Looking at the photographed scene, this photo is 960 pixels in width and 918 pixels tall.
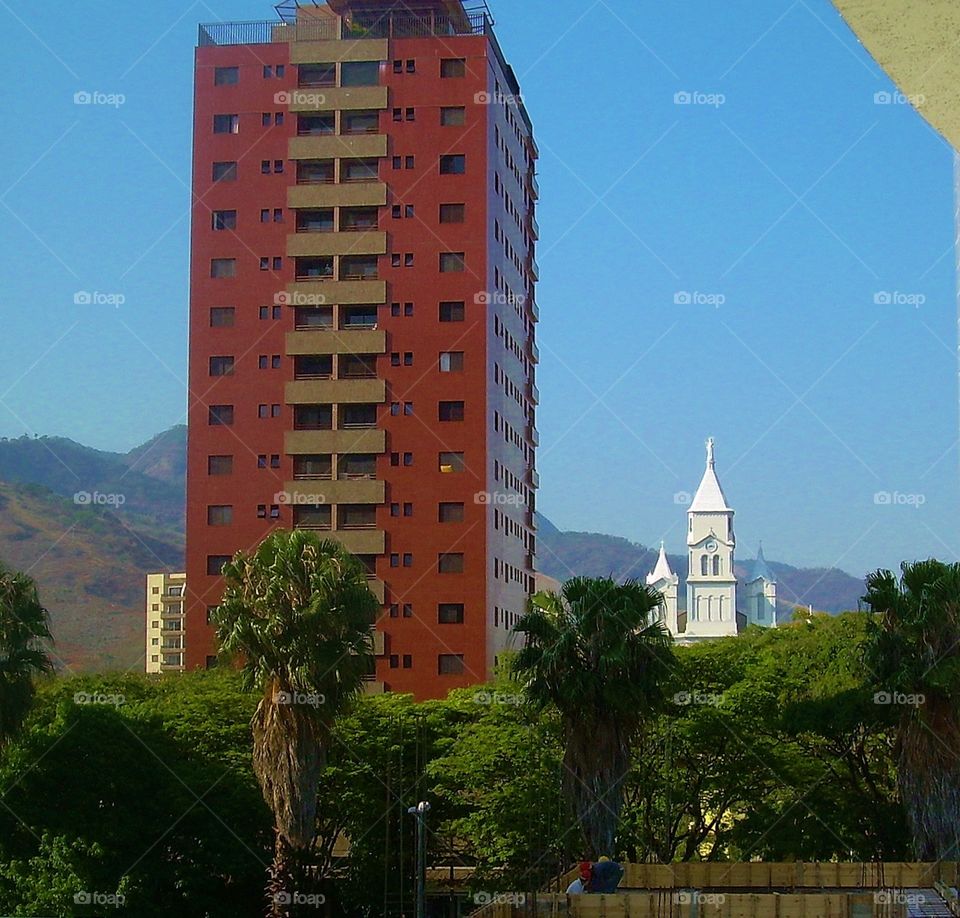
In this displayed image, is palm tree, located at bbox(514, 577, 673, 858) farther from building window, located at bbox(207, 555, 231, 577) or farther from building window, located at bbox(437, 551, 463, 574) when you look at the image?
building window, located at bbox(207, 555, 231, 577)

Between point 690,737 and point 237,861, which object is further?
point 690,737

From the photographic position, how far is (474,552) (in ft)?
224

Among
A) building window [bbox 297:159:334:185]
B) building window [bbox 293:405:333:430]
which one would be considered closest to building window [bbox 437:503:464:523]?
building window [bbox 293:405:333:430]

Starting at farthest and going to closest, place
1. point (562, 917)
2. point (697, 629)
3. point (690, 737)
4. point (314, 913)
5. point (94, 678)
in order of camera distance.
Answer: point (697, 629)
point (94, 678)
point (690, 737)
point (314, 913)
point (562, 917)

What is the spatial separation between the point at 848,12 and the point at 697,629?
7527 inches

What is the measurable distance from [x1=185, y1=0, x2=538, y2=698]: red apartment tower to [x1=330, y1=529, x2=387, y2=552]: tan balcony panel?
0.06 metres

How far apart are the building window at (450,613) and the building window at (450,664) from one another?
58.1 inches

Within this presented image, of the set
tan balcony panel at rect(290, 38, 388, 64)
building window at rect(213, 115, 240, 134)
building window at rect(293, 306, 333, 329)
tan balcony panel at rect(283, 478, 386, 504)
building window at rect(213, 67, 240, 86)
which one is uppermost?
tan balcony panel at rect(290, 38, 388, 64)

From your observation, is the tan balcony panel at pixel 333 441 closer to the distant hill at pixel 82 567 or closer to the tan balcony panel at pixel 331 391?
the tan balcony panel at pixel 331 391

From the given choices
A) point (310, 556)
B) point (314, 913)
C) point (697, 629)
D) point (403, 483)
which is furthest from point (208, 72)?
point (697, 629)

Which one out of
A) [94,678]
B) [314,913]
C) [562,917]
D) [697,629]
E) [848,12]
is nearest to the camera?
[848,12]

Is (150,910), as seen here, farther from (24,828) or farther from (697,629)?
(697,629)

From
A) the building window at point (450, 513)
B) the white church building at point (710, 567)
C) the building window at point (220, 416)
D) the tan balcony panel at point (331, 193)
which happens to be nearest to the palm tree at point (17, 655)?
the building window at point (450, 513)

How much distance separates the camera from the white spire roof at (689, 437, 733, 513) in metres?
192
